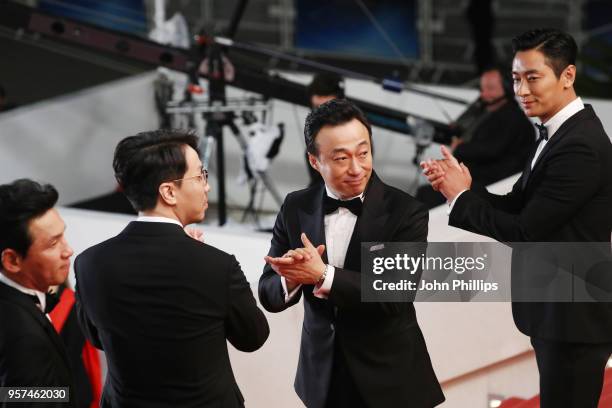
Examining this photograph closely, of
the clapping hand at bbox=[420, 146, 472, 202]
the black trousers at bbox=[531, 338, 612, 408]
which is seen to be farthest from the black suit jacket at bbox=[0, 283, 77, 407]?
the black trousers at bbox=[531, 338, 612, 408]

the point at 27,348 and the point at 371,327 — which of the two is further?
the point at 371,327

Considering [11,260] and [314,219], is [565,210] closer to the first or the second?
[314,219]

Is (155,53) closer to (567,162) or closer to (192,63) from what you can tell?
(192,63)

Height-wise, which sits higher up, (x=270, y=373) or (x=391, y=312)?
(x=391, y=312)

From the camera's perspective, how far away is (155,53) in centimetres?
557

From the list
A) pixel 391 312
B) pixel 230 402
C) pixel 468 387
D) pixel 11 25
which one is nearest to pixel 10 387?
pixel 230 402

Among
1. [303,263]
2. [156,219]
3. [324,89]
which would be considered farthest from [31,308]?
[324,89]

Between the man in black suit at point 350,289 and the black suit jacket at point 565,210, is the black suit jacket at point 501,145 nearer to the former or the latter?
the black suit jacket at point 565,210

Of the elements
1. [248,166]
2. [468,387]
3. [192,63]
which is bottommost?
[468,387]

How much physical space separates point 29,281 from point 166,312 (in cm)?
31

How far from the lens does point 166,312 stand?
6.39 feet

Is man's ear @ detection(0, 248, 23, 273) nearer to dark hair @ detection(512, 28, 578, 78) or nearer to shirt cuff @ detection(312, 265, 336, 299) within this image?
shirt cuff @ detection(312, 265, 336, 299)

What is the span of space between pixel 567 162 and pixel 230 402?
3.06 feet

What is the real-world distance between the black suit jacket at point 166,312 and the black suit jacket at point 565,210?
649 mm
